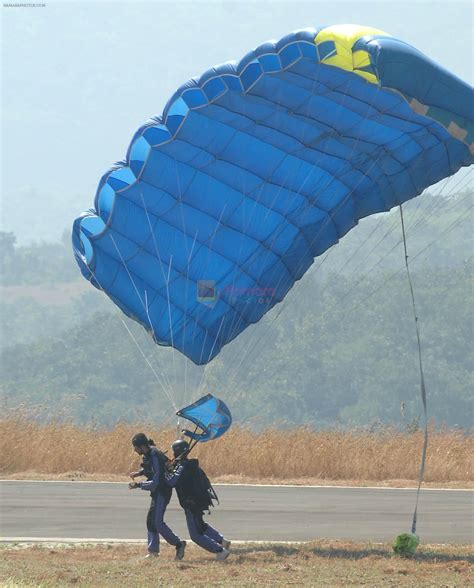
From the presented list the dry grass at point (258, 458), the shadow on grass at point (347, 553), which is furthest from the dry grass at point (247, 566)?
the dry grass at point (258, 458)

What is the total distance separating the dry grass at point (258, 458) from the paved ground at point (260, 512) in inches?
70.5

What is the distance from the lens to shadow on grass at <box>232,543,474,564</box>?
15.1m

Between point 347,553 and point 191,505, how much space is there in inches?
81.9

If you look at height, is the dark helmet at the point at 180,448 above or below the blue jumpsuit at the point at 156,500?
above

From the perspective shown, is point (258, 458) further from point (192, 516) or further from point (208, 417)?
point (192, 516)

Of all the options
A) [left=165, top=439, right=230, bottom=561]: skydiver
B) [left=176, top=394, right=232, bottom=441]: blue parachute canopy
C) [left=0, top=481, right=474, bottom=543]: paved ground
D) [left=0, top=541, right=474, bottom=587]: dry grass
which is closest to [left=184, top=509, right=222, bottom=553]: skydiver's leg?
[left=165, top=439, right=230, bottom=561]: skydiver

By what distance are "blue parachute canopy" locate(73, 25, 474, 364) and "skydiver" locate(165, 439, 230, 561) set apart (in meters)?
3.16

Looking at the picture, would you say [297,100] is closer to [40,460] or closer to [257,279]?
[257,279]

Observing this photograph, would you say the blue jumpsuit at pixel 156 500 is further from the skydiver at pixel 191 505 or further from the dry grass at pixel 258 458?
the dry grass at pixel 258 458

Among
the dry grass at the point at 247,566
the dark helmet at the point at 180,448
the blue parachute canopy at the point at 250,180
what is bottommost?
the dry grass at the point at 247,566

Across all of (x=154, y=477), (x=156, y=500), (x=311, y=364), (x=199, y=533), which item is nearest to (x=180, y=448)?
(x=154, y=477)

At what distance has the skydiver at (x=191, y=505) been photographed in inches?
585

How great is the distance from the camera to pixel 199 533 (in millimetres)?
14938

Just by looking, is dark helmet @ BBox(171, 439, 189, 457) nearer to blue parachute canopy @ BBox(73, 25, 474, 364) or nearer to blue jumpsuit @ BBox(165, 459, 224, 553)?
blue jumpsuit @ BBox(165, 459, 224, 553)
